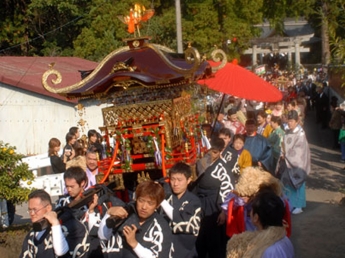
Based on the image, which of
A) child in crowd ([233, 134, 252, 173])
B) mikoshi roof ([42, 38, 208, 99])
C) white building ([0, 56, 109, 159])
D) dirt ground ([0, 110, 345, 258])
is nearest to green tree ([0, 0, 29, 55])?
white building ([0, 56, 109, 159])

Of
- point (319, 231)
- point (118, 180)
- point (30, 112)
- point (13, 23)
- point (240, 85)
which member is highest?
point (13, 23)

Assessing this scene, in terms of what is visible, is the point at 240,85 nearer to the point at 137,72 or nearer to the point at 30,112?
the point at 137,72

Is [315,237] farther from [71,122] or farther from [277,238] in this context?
[71,122]

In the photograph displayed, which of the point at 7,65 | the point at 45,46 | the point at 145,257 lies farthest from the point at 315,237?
the point at 45,46

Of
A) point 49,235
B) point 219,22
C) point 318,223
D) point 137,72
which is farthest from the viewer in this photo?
point 219,22

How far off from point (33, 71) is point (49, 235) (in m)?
14.0

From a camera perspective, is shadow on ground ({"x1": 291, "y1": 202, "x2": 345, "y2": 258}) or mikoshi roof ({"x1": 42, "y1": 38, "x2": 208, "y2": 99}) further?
shadow on ground ({"x1": 291, "y1": 202, "x2": 345, "y2": 258})

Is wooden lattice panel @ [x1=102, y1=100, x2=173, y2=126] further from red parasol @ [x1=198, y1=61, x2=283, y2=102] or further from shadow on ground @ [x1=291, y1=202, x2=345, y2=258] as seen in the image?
shadow on ground @ [x1=291, y1=202, x2=345, y2=258]

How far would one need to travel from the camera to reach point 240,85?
978 cm

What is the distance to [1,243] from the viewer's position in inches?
341

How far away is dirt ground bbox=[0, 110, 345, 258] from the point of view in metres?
8.44

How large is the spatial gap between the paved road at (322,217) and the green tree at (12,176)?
12.8 ft

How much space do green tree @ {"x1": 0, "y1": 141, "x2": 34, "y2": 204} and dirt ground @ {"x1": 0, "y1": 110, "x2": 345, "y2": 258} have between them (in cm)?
64

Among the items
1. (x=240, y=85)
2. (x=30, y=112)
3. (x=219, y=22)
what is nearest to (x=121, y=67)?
(x=240, y=85)
